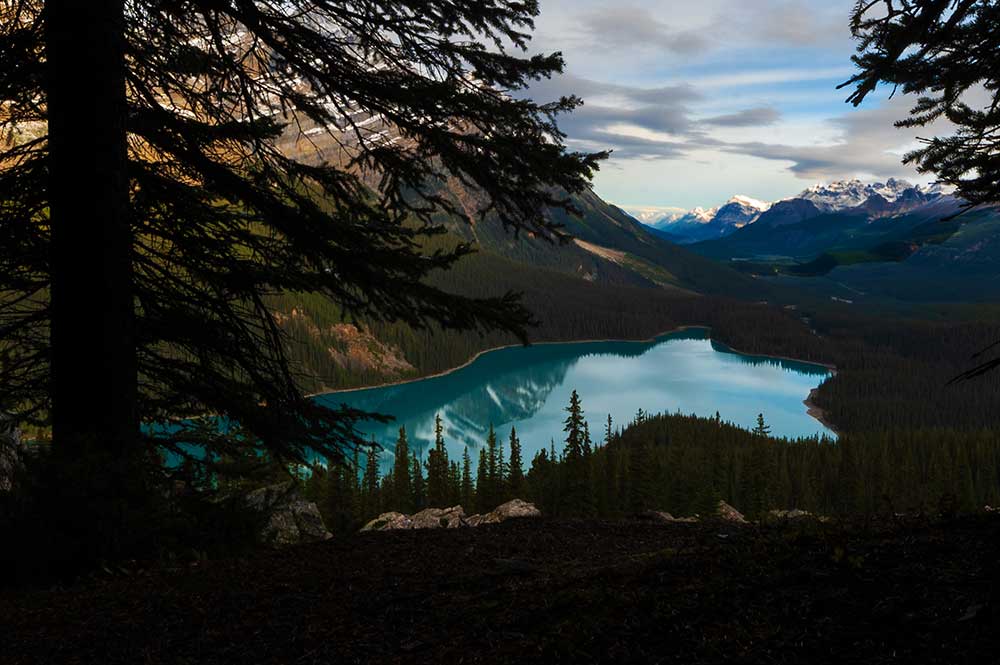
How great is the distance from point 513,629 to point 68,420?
658 cm

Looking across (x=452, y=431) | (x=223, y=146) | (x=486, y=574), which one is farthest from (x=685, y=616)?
(x=452, y=431)

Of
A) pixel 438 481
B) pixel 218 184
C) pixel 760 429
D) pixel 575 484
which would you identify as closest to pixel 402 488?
pixel 438 481

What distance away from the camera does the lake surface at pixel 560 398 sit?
120m

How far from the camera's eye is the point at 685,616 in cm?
467

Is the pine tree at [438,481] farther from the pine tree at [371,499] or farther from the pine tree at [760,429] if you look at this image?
the pine tree at [760,429]

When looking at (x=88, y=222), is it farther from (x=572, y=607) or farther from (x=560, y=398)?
(x=560, y=398)

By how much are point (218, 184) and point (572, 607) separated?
293 inches

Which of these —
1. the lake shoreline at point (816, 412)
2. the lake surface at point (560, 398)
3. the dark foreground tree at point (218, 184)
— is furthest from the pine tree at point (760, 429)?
the dark foreground tree at point (218, 184)

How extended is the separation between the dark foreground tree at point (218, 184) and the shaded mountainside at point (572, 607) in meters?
1.88

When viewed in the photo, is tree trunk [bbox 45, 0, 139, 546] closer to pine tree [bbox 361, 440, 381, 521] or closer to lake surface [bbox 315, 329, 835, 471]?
pine tree [bbox 361, 440, 381, 521]

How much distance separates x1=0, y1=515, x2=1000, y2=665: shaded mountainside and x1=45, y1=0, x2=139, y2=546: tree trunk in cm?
198

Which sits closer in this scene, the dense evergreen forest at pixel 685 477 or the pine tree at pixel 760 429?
the dense evergreen forest at pixel 685 477

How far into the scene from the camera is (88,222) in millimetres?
7984

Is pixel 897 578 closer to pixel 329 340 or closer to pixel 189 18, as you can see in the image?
pixel 189 18
